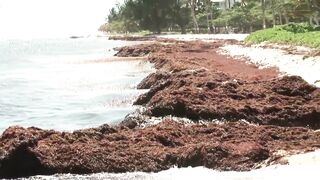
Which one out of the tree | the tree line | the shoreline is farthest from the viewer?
the tree

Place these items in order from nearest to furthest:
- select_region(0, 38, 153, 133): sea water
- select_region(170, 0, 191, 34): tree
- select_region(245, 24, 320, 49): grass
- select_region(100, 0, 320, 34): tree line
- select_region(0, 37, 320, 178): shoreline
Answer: select_region(0, 37, 320, 178): shoreline < select_region(0, 38, 153, 133): sea water < select_region(245, 24, 320, 49): grass < select_region(100, 0, 320, 34): tree line < select_region(170, 0, 191, 34): tree

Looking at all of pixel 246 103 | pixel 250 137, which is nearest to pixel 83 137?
pixel 250 137

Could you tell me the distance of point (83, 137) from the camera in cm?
1148

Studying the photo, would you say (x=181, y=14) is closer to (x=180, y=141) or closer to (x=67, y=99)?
(x=67, y=99)

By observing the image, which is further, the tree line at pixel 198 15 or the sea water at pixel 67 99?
the tree line at pixel 198 15

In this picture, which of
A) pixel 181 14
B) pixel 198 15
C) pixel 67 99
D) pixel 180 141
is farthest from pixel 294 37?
pixel 181 14

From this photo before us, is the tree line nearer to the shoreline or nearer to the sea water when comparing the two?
the sea water

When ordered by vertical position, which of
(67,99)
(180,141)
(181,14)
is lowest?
(67,99)

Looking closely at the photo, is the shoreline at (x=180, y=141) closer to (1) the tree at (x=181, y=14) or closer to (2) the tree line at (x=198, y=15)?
(2) the tree line at (x=198, y=15)

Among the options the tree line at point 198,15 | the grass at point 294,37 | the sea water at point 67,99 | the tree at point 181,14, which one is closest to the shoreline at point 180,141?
the sea water at point 67,99

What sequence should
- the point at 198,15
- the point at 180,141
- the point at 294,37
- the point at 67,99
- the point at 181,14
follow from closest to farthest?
the point at 180,141
the point at 67,99
the point at 294,37
the point at 198,15
the point at 181,14

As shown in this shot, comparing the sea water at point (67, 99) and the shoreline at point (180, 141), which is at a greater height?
the shoreline at point (180, 141)

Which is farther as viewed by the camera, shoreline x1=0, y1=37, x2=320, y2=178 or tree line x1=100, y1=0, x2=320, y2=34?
tree line x1=100, y1=0, x2=320, y2=34

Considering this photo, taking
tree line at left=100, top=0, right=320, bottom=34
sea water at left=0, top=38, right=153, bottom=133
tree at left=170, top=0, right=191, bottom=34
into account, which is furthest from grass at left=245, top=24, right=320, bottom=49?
tree at left=170, top=0, right=191, bottom=34
